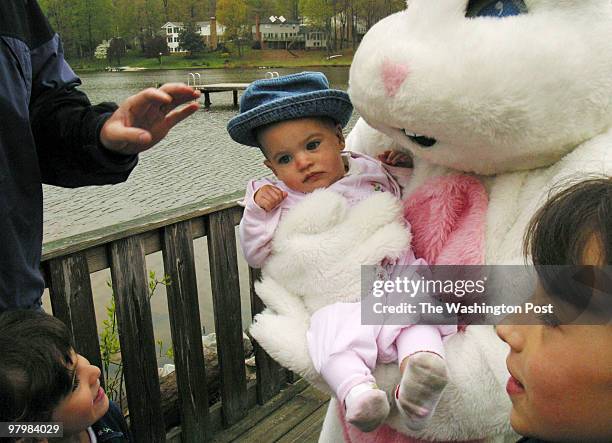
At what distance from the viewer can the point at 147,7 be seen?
32.6 m

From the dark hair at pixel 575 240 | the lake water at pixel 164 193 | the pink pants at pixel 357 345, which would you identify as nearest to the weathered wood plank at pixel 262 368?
the pink pants at pixel 357 345

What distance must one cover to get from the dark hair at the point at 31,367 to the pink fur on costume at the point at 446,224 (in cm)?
67

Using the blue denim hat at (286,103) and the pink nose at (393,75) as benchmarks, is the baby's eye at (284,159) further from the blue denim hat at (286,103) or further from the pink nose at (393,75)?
the pink nose at (393,75)

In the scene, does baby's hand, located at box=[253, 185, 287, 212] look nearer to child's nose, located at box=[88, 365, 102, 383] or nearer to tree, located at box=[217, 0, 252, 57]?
child's nose, located at box=[88, 365, 102, 383]


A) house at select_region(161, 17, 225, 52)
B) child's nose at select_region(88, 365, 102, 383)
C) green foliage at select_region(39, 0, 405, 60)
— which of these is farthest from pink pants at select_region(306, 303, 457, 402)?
house at select_region(161, 17, 225, 52)

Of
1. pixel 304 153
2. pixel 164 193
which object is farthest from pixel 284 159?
pixel 164 193

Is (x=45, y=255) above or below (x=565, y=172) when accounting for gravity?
below

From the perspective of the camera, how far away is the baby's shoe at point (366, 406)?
115 centimetres

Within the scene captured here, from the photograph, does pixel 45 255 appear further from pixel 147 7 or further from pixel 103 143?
pixel 147 7

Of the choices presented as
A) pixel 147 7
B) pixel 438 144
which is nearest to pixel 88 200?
pixel 438 144

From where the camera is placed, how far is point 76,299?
75.7 inches

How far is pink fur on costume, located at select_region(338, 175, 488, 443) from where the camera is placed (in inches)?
49.0

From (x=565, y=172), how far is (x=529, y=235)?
227mm

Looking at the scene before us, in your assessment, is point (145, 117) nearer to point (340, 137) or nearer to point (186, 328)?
point (340, 137)
